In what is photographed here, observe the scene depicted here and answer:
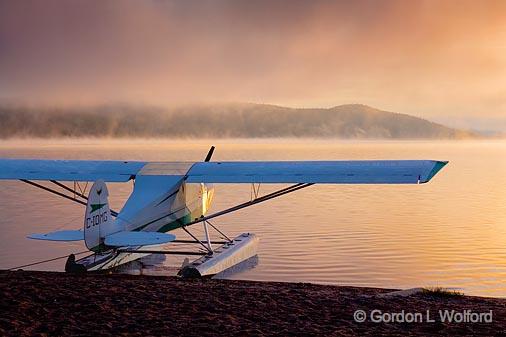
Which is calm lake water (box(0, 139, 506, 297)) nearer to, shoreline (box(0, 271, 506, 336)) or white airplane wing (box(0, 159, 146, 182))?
white airplane wing (box(0, 159, 146, 182))

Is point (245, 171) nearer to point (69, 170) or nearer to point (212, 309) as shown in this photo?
point (69, 170)

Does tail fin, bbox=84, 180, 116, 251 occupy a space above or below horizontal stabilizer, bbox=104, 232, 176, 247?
above

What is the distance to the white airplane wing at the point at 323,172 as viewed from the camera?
11.9 metres

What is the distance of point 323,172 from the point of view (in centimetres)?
1272

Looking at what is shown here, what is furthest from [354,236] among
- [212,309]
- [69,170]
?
[212,309]

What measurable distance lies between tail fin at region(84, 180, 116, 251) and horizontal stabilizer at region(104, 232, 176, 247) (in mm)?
140

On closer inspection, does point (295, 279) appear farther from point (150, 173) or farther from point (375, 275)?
point (150, 173)

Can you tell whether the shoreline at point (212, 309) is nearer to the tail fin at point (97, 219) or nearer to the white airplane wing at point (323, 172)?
the tail fin at point (97, 219)

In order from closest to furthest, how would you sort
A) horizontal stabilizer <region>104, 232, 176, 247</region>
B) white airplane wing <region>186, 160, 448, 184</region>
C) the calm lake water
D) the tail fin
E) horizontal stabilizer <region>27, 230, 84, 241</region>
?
horizontal stabilizer <region>104, 232, 176, 247</region>, horizontal stabilizer <region>27, 230, 84, 241</region>, the tail fin, white airplane wing <region>186, 160, 448, 184</region>, the calm lake water

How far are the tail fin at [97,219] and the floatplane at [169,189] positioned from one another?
15 millimetres

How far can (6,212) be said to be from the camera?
26500 millimetres

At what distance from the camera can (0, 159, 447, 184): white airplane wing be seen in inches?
475

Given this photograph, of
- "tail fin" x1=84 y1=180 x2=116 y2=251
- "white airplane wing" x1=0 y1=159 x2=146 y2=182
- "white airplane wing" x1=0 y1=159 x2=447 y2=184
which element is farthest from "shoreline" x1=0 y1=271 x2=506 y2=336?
"white airplane wing" x1=0 y1=159 x2=146 y2=182

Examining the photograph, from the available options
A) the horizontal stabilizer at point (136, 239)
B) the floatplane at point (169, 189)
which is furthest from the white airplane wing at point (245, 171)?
the horizontal stabilizer at point (136, 239)
